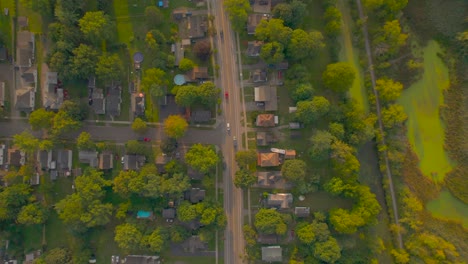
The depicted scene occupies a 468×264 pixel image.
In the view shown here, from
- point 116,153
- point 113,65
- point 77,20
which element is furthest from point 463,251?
point 77,20

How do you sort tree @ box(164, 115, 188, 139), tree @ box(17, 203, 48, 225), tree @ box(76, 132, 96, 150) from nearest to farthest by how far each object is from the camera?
tree @ box(17, 203, 48, 225)
tree @ box(164, 115, 188, 139)
tree @ box(76, 132, 96, 150)

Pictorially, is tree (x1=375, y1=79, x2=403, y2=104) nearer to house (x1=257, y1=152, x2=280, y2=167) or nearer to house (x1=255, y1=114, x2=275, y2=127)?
house (x1=255, y1=114, x2=275, y2=127)

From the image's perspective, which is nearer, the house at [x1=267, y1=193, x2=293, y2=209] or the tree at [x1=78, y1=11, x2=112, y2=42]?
the tree at [x1=78, y1=11, x2=112, y2=42]

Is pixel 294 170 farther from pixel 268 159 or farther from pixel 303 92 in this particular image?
pixel 303 92

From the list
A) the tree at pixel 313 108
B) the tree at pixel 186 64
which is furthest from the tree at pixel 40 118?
the tree at pixel 313 108

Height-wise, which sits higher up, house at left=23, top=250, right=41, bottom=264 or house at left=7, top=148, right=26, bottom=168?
house at left=7, top=148, right=26, bottom=168

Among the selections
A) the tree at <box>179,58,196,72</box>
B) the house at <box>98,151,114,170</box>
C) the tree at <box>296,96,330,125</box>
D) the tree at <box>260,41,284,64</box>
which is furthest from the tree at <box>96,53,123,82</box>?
the tree at <box>296,96,330,125</box>

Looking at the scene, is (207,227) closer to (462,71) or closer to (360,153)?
(360,153)
